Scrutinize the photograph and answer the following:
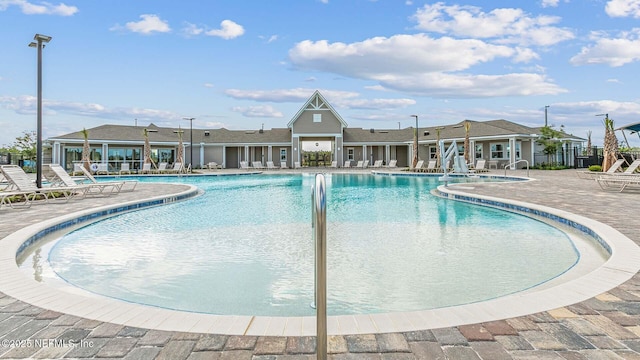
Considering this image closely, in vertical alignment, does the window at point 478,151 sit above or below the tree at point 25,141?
below

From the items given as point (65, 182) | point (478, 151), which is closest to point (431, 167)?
point (478, 151)

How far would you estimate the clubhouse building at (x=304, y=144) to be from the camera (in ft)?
98.2

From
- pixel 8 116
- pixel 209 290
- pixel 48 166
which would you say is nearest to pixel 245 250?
pixel 209 290

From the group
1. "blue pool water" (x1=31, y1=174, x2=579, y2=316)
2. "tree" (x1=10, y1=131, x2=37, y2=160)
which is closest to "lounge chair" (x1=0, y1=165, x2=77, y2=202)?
"blue pool water" (x1=31, y1=174, x2=579, y2=316)

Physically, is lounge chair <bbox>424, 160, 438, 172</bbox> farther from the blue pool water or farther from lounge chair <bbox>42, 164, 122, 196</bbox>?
lounge chair <bbox>42, 164, 122, 196</bbox>

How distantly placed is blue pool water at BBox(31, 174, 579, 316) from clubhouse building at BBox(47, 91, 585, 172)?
21286 millimetres

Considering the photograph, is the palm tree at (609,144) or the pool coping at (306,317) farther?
the palm tree at (609,144)

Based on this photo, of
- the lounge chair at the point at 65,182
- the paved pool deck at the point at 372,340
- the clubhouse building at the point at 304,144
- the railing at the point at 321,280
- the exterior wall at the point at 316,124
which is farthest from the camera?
the exterior wall at the point at 316,124

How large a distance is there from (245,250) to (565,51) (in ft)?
71.1

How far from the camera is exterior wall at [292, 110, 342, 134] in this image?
3472 centimetres

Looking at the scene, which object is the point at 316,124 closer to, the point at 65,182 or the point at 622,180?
the point at 65,182

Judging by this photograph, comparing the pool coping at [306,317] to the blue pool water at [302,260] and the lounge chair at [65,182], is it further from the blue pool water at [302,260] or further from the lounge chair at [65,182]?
the lounge chair at [65,182]

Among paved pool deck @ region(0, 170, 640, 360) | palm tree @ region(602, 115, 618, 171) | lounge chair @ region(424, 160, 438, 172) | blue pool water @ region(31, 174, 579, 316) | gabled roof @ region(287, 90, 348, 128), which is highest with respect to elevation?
gabled roof @ region(287, 90, 348, 128)

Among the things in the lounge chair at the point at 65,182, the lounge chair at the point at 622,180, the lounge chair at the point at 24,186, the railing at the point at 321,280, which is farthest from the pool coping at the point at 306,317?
the lounge chair at the point at 622,180
